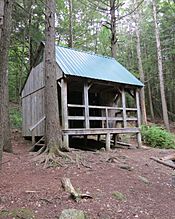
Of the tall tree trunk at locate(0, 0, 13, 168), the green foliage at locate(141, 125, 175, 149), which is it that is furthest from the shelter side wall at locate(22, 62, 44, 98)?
the green foliage at locate(141, 125, 175, 149)

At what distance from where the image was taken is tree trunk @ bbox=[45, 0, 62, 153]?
8633 millimetres

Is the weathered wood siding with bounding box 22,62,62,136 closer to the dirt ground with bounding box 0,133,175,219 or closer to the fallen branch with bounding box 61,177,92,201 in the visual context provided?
the dirt ground with bounding box 0,133,175,219

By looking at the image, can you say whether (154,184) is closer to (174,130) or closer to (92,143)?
(92,143)

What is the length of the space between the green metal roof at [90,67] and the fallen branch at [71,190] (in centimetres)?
593

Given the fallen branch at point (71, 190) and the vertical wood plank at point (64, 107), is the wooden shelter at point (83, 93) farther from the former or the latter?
the fallen branch at point (71, 190)

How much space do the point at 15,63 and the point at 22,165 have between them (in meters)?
17.8

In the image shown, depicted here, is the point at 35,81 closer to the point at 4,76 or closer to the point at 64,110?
the point at 64,110

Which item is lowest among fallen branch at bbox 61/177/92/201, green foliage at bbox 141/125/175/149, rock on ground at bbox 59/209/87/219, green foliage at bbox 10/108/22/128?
rock on ground at bbox 59/209/87/219

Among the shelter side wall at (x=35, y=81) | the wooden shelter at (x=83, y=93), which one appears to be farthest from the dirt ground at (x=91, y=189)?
the shelter side wall at (x=35, y=81)

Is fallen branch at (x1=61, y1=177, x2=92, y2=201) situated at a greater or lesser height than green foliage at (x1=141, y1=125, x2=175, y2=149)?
lesser

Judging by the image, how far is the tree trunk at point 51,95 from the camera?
28.3ft

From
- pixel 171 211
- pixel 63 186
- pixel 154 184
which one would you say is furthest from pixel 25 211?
pixel 154 184

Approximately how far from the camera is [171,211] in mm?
5113

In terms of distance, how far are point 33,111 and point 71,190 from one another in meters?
9.25
